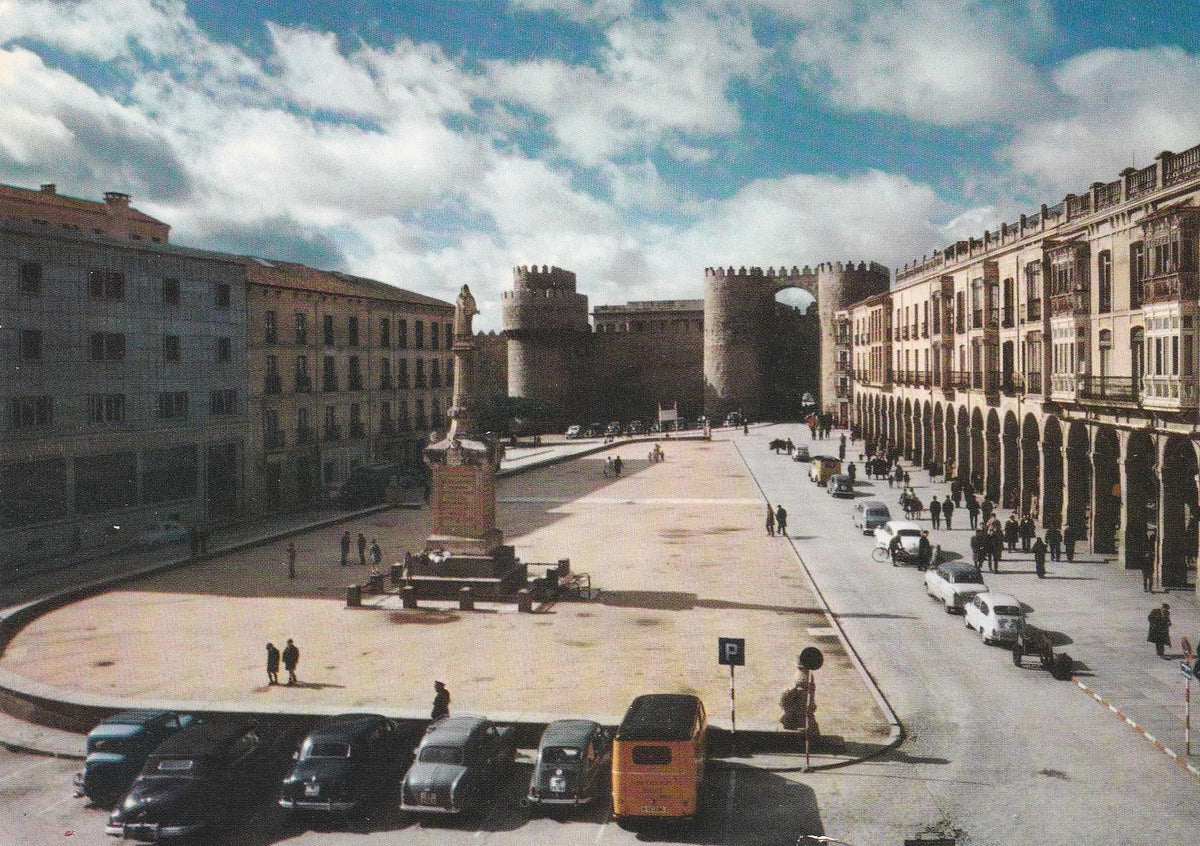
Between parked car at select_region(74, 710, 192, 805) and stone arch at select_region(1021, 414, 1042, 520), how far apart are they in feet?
112

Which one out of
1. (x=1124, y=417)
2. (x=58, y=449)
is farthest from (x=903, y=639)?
(x=58, y=449)

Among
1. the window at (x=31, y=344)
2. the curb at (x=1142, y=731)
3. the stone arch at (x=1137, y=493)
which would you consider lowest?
the curb at (x=1142, y=731)

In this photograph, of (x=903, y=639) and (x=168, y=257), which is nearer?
(x=903, y=639)

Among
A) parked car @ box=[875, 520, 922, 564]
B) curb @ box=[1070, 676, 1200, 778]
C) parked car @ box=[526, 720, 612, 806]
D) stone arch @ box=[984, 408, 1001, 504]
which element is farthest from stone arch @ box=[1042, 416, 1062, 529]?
parked car @ box=[526, 720, 612, 806]

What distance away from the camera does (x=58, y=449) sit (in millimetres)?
38000

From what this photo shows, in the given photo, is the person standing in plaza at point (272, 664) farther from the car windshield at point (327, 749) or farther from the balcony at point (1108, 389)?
the balcony at point (1108, 389)

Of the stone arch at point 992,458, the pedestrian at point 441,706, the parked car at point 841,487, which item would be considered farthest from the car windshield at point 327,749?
the parked car at point 841,487

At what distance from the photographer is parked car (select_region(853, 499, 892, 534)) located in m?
38.9

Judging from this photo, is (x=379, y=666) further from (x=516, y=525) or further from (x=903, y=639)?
(x=516, y=525)

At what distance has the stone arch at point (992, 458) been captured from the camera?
46125 millimetres

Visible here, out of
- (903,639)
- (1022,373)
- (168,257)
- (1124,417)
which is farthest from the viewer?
(168,257)

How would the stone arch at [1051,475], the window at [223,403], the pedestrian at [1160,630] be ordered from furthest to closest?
the window at [223,403] < the stone arch at [1051,475] < the pedestrian at [1160,630]

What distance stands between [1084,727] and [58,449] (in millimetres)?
35444

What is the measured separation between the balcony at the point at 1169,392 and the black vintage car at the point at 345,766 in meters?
21.4
